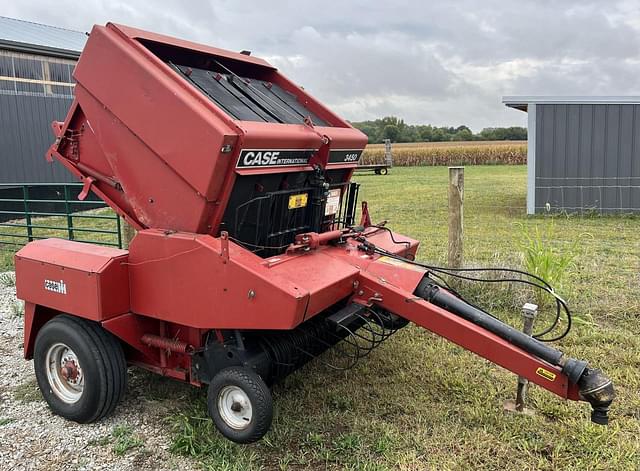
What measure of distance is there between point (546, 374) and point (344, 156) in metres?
2.04

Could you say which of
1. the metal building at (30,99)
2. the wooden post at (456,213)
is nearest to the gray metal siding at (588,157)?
the wooden post at (456,213)

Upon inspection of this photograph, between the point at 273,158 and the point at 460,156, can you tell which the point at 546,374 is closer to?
the point at 273,158

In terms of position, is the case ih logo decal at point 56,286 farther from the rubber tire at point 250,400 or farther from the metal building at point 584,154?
the metal building at point 584,154

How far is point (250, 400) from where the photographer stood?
9.56 ft

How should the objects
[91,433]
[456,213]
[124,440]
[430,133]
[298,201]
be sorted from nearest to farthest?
[124,440] → [91,433] → [298,201] → [456,213] → [430,133]

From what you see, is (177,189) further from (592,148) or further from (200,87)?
(592,148)

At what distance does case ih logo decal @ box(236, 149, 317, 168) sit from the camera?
10.1 feet

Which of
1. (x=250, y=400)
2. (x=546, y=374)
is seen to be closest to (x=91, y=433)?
(x=250, y=400)

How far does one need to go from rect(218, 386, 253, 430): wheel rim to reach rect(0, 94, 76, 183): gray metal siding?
1284 cm

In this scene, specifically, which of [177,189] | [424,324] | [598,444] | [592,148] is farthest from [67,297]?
[592,148]

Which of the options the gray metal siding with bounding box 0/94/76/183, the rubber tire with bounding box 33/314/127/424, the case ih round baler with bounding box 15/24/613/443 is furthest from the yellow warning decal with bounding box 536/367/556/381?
the gray metal siding with bounding box 0/94/76/183

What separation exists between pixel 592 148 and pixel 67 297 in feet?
38.0

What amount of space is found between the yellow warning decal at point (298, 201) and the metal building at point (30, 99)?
12397 mm

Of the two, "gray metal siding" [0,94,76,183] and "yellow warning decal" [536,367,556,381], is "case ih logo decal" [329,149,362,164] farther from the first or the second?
"gray metal siding" [0,94,76,183]
